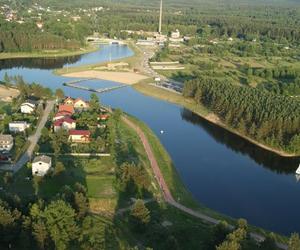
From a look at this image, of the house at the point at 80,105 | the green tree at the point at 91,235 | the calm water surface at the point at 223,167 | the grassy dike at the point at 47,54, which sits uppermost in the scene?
the grassy dike at the point at 47,54

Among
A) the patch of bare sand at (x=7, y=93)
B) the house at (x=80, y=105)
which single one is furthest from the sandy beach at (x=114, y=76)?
the house at (x=80, y=105)

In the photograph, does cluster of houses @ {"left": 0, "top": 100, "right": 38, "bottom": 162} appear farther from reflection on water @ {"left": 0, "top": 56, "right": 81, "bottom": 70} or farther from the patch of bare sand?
reflection on water @ {"left": 0, "top": 56, "right": 81, "bottom": 70}

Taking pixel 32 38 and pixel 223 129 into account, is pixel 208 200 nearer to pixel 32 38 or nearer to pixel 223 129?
pixel 223 129

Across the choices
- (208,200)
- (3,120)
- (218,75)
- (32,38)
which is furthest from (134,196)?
(32,38)

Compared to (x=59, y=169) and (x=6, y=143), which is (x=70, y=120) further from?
(x=59, y=169)

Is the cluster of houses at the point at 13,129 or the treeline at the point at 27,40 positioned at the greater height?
the treeline at the point at 27,40

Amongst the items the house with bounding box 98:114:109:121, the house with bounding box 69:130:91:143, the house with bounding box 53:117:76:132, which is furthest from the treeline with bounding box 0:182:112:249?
the house with bounding box 98:114:109:121

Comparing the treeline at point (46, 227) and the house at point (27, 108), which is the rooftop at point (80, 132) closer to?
the house at point (27, 108)

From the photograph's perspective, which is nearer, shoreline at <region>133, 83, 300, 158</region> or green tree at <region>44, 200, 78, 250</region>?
green tree at <region>44, 200, 78, 250</region>

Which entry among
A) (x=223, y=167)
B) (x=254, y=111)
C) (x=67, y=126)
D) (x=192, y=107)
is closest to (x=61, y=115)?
(x=67, y=126)
